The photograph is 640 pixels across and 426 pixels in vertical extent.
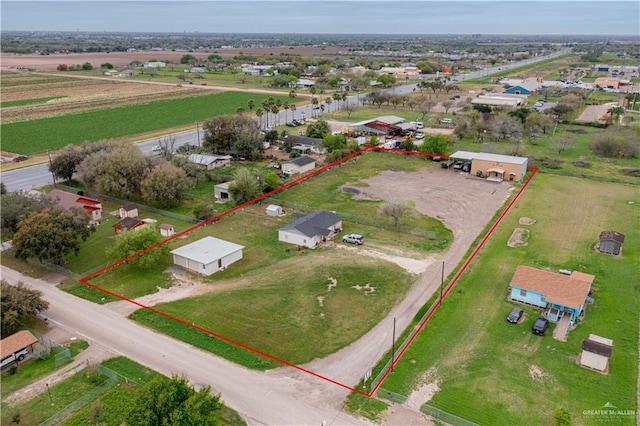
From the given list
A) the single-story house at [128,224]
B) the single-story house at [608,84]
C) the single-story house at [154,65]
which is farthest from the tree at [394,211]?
the single-story house at [154,65]

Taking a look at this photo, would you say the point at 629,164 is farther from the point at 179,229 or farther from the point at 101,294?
the point at 101,294

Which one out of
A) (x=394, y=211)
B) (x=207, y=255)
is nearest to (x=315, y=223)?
(x=394, y=211)

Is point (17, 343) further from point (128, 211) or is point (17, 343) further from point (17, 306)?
point (128, 211)

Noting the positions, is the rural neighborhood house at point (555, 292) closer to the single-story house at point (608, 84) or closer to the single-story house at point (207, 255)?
the single-story house at point (207, 255)

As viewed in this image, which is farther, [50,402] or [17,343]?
[17,343]

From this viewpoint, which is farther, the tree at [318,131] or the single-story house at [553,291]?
the tree at [318,131]

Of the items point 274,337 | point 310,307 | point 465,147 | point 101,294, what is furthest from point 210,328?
point 465,147

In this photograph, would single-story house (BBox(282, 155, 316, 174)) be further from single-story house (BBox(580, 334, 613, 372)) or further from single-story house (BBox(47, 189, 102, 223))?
single-story house (BBox(580, 334, 613, 372))

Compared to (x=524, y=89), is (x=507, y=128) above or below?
below
